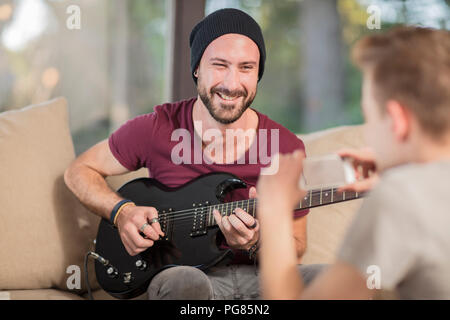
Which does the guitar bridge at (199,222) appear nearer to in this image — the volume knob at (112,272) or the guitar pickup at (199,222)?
the guitar pickup at (199,222)

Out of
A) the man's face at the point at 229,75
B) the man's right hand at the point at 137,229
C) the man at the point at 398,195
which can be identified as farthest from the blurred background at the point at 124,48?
the man at the point at 398,195

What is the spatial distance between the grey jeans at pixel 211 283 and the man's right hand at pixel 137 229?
0.10 meters

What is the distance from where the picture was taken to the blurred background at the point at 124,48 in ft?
8.34

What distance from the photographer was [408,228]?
74 centimetres

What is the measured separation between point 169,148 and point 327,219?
62cm

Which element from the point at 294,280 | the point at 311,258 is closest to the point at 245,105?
the point at 311,258

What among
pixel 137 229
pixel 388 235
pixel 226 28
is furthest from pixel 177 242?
pixel 388 235

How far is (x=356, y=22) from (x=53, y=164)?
2.72 metres

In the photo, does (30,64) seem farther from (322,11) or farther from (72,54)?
(322,11)

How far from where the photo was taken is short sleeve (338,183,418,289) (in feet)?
2.43

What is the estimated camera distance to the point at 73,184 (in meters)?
1.65

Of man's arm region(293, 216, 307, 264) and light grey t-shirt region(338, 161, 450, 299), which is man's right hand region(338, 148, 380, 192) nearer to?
light grey t-shirt region(338, 161, 450, 299)

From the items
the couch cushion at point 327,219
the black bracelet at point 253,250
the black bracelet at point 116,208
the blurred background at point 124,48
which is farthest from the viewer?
the blurred background at point 124,48

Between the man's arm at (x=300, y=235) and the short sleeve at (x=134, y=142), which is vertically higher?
the short sleeve at (x=134, y=142)
